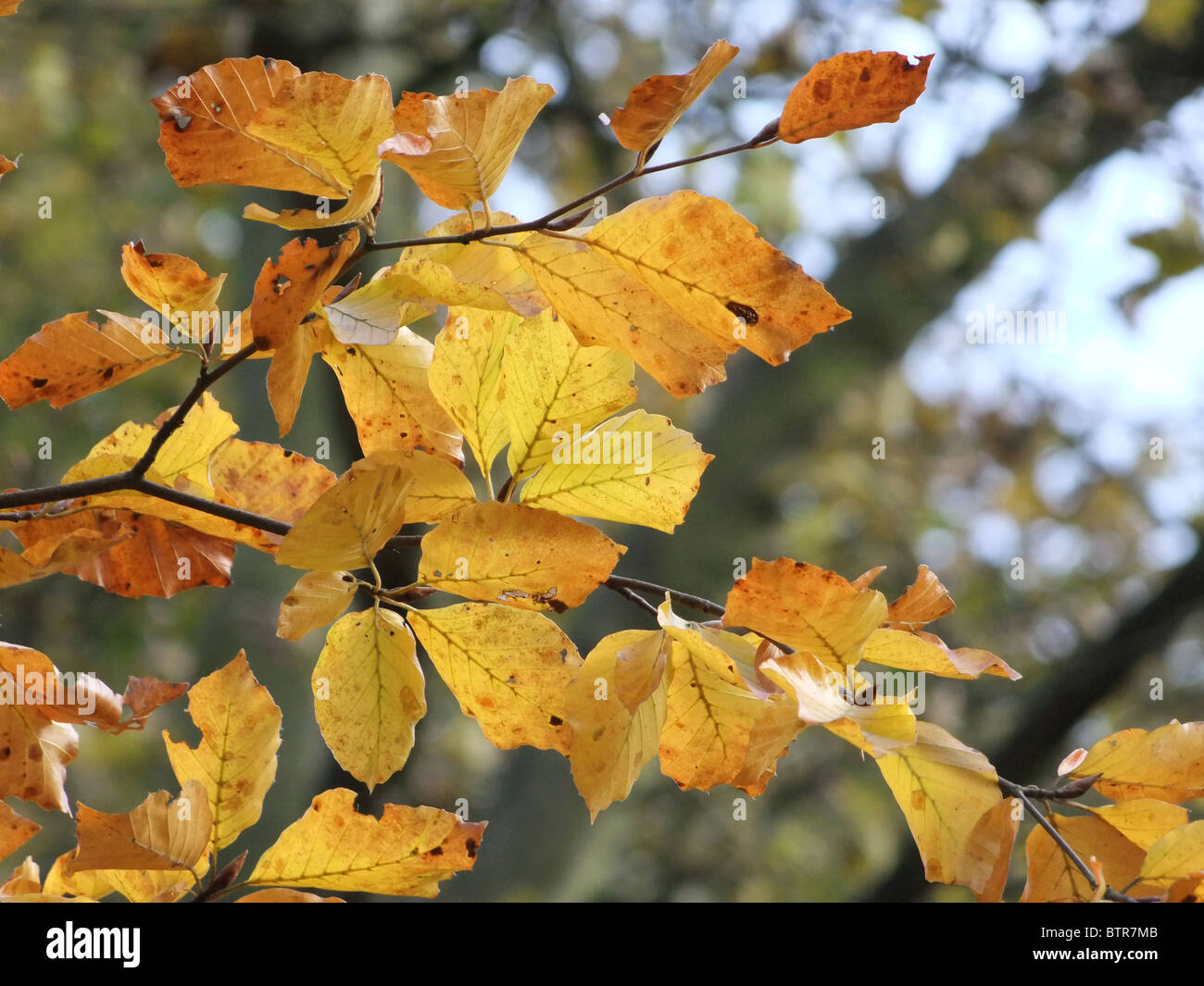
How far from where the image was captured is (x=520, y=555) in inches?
17.9

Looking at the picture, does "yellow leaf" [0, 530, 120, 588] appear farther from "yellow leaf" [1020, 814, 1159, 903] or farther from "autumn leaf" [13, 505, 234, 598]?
"yellow leaf" [1020, 814, 1159, 903]

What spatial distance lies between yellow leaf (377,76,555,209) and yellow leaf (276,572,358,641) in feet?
0.55

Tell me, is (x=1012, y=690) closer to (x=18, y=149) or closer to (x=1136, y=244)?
(x=1136, y=244)

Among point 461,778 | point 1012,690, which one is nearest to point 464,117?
point 461,778

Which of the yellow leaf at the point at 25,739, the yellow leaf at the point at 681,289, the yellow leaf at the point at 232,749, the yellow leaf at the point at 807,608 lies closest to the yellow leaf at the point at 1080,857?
the yellow leaf at the point at 807,608

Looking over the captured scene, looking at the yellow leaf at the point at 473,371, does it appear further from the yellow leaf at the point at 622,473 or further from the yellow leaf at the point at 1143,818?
the yellow leaf at the point at 1143,818

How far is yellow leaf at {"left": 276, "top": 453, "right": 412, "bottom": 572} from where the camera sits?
413 mm

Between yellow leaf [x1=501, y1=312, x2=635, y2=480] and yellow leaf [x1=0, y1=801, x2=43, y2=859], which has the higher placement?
yellow leaf [x1=501, y1=312, x2=635, y2=480]

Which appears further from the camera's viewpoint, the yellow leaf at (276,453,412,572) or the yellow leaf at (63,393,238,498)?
the yellow leaf at (63,393,238,498)

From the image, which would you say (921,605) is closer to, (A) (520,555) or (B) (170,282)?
(A) (520,555)

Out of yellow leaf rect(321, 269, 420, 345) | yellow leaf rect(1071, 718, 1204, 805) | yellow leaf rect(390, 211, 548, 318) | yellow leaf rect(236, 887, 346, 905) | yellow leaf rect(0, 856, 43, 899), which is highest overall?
yellow leaf rect(390, 211, 548, 318)

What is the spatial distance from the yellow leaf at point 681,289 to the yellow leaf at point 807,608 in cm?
8

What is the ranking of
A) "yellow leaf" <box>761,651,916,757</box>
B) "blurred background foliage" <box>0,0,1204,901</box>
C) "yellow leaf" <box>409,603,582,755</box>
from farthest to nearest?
"blurred background foliage" <box>0,0,1204,901</box> < "yellow leaf" <box>409,603,582,755</box> < "yellow leaf" <box>761,651,916,757</box>

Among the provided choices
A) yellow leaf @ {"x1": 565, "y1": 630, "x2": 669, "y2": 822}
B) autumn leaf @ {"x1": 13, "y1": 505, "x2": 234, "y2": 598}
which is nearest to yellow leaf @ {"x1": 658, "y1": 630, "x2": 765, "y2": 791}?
yellow leaf @ {"x1": 565, "y1": 630, "x2": 669, "y2": 822}
